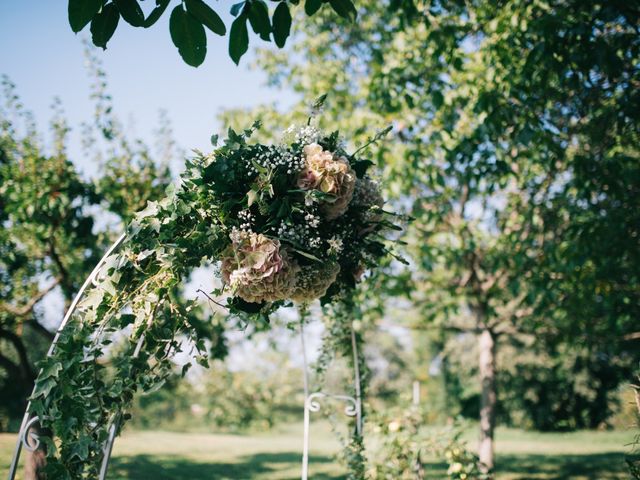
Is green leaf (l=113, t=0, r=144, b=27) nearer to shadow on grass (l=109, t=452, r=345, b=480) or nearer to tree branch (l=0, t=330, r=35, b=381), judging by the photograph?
tree branch (l=0, t=330, r=35, b=381)

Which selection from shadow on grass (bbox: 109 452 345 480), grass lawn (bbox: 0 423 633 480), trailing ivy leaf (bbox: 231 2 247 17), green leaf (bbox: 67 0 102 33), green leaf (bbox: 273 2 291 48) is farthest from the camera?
grass lawn (bbox: 0 423 633 480)

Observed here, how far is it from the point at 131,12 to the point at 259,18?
0.49m

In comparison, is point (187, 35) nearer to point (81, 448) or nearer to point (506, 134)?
point (81, 448)

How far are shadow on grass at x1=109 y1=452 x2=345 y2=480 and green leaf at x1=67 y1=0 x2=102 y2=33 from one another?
5947 millimetres

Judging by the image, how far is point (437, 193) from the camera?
24.1 ft

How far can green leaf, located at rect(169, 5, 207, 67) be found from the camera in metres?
1.76

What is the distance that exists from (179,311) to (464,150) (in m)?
3.01

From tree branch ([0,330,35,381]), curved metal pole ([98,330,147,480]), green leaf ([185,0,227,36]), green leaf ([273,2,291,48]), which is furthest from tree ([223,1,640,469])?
tree branch ([0,330,35,381])

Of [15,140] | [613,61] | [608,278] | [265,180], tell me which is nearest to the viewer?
[265,180]

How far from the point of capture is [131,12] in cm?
182

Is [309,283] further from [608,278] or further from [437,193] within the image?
[437,193]

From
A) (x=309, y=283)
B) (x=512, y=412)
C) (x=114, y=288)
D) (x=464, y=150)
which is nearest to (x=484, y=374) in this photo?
(x=464, y=150)

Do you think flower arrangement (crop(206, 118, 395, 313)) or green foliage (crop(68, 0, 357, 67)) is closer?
green foliage (crop(68, 0, 357, 67))

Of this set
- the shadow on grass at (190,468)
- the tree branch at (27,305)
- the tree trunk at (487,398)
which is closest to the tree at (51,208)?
the tree branch at (27,305)
